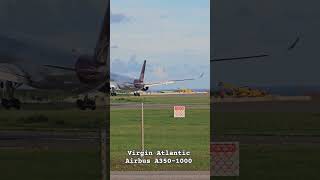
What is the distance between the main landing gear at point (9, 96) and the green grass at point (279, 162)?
2025 cm

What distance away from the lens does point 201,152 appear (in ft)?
63.8

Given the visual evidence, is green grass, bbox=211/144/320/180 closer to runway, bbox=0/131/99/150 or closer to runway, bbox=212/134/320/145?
runway, bbox=212/134/320/145

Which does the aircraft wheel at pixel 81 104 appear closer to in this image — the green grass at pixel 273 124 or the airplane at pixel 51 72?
the airplane at pixel 51 72

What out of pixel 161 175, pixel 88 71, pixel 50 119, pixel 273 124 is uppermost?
pixel 88 71

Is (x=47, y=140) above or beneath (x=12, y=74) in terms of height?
beneath

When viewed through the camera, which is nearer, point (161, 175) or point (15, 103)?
point (161, 175)

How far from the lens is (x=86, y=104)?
37406mm

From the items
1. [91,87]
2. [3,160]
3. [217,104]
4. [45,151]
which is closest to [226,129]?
[91,87]

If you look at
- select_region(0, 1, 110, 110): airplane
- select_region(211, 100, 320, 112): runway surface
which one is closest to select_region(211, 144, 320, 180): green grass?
select_region(0, 1, 110, 110): airplane

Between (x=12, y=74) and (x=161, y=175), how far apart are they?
23.3 m

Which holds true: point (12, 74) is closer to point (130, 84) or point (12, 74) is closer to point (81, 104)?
point (81, 104)

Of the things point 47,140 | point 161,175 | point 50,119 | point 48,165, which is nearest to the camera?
point 161,175

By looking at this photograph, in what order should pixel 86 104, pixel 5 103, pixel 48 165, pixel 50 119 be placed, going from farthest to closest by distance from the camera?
1. pixel 86 104
2. pixel 5 103
3. pixel 50 119
4. pixel 48 165

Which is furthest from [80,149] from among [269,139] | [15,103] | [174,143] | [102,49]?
[15,103]
